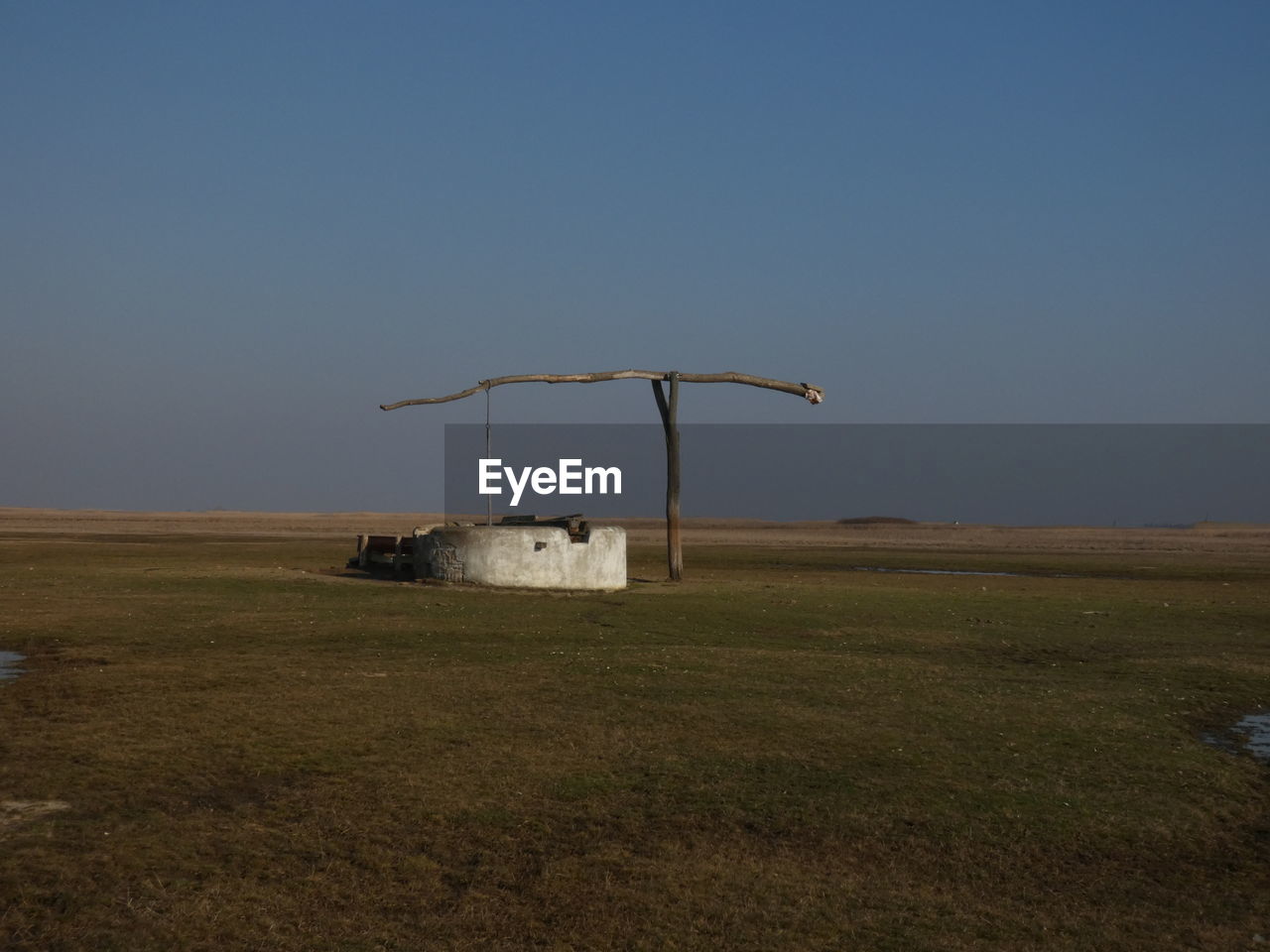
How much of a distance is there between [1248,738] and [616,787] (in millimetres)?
6205

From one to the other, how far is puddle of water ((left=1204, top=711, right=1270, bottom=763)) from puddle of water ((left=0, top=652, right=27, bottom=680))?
37.6 ft

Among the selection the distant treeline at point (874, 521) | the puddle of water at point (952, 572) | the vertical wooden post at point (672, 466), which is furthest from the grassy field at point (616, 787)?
the distant treeline at point (874, 521)

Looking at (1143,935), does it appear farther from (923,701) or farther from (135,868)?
(923,701)

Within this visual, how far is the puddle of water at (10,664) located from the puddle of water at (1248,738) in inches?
451

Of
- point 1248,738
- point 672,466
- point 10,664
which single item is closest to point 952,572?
point 672,466

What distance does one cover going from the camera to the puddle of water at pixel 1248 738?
1068 centimetres

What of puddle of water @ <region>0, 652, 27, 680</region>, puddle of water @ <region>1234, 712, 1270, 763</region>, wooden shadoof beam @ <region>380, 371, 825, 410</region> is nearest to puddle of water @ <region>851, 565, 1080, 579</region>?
wooden shadoof beam @ <region>380, 371, 825, 410</region>

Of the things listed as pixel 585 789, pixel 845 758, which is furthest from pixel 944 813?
pixel 585 789

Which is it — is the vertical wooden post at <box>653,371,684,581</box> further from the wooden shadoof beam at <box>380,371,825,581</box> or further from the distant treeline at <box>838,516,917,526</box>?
the distant treeline at <box>838,516,917,526</box>

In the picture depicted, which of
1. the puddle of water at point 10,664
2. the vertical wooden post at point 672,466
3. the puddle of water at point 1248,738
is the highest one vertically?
the vertical wooden post at point 672,466

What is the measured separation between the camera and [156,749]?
9266 millimetres

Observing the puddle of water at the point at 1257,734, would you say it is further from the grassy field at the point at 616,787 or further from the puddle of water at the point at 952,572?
the puddle of water at the point at 952,572

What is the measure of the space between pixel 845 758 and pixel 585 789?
228 cm

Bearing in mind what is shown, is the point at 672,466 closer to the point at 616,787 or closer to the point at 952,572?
the point at 952,572
